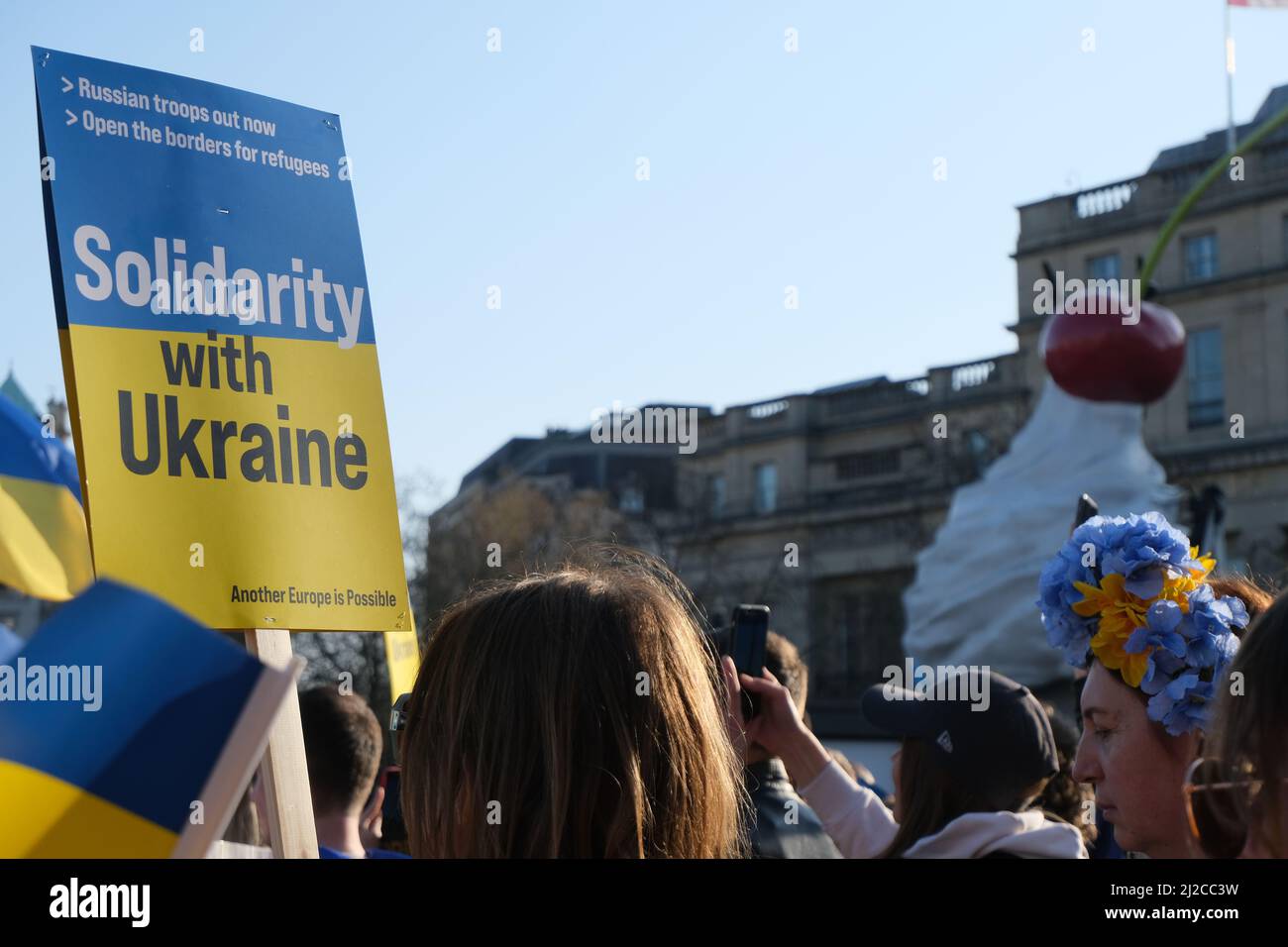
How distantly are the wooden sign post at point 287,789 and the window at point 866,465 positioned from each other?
47.1 m

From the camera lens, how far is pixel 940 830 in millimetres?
3301

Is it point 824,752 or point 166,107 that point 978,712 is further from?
point 166,107

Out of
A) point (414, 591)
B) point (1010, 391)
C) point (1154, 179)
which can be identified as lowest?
point (414, 591)

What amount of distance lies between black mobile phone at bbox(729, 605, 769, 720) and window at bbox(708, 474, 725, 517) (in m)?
45.8

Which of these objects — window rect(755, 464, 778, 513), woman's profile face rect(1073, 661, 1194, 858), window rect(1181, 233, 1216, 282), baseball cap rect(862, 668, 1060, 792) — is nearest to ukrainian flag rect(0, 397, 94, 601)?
baseball cap rect(862, 668, 1060, 792)

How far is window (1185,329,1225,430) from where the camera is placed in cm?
4038

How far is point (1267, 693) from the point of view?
1.66 meters

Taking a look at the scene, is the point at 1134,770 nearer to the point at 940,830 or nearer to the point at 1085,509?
the point at 940,830

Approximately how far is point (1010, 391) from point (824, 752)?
134 ft

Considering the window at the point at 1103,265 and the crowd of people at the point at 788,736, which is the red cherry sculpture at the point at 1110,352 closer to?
the crowd of people at the point at 788,736

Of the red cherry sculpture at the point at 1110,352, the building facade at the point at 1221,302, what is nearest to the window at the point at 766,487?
the building facade at the point at 1221,302

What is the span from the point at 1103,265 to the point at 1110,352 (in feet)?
111

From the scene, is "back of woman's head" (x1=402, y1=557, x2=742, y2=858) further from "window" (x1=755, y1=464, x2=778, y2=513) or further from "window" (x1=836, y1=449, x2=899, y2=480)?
"window" (x1=755, y1=464, x2=778, y2=513)
